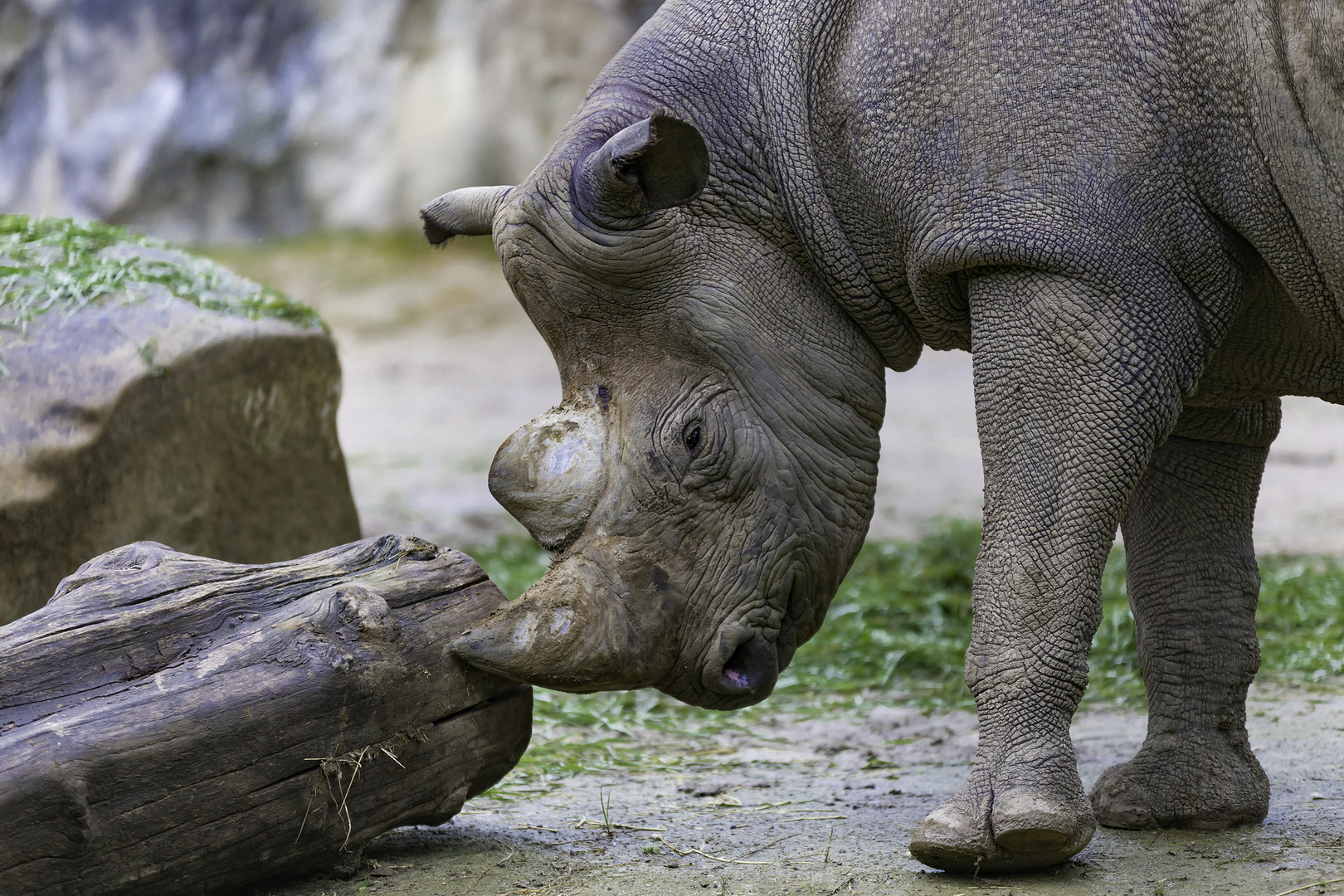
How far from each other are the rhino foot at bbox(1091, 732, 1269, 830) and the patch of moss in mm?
3668

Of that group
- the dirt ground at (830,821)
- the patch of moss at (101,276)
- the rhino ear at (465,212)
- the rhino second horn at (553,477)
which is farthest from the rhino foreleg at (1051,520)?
the patch of moss at (101,276)

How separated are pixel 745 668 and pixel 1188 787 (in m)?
1.34

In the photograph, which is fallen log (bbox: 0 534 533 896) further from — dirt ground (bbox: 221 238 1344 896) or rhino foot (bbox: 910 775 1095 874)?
rhino foot (bbox: 910 775 1095 874)

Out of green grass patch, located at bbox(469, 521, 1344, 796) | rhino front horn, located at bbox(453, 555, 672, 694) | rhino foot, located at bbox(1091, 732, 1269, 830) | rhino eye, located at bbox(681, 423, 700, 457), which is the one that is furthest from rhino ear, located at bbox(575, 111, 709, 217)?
rhino foot, located at bbox(1091, 732, 1269, 830)

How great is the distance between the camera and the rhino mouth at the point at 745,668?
12.2 feet

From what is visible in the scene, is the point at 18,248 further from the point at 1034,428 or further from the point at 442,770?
the point at 1034,428

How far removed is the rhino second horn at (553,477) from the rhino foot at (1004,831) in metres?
1.16

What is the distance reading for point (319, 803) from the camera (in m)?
3.26

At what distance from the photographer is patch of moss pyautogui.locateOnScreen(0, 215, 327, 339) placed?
5.33m

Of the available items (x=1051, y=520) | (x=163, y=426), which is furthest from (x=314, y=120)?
(x=1051, y=520)

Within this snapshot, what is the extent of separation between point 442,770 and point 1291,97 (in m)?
2.56

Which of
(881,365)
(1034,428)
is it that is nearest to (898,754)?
(881,365)

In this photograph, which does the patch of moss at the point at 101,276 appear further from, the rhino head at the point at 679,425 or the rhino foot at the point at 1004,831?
the rhino foot at the point at 1004,831

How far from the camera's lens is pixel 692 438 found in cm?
374
